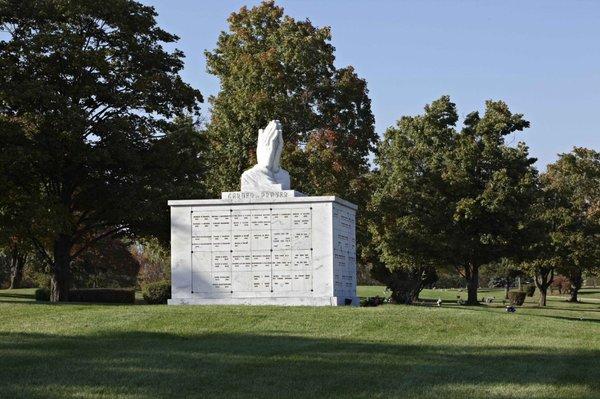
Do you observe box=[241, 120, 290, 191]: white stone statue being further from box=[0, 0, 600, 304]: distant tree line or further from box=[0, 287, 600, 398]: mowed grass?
box=[0, 0, 600, 304]: distant tree line

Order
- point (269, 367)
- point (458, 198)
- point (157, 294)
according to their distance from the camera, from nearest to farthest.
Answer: point (269, 367), point (157, 294), point (458, 198)

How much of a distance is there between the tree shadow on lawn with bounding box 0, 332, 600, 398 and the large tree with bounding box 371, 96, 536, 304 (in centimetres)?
3220

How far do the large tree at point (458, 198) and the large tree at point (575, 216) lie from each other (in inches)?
270

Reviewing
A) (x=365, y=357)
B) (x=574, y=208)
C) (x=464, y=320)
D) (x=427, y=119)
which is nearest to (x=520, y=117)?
(x=427, y=119)

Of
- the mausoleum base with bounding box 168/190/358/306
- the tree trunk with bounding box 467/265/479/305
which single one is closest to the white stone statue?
the mausoleum base with bounding box 168/190/358/306

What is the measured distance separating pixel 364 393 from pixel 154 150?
82.5 feet

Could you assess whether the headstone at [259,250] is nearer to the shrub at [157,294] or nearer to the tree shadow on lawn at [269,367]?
the tree shadow on lawn at [269,367]

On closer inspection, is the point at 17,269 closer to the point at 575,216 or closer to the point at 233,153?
the point at 233,153

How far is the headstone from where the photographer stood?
2539 centimetres

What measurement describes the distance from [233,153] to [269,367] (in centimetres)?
3117

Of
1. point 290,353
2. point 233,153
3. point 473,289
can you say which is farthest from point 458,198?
point 290,353

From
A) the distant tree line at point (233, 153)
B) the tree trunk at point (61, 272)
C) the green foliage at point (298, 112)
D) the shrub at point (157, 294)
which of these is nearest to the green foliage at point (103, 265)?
the distant tree line at point (233, 153)

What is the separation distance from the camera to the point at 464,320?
21078 mm

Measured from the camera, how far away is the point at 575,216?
6412 cm
